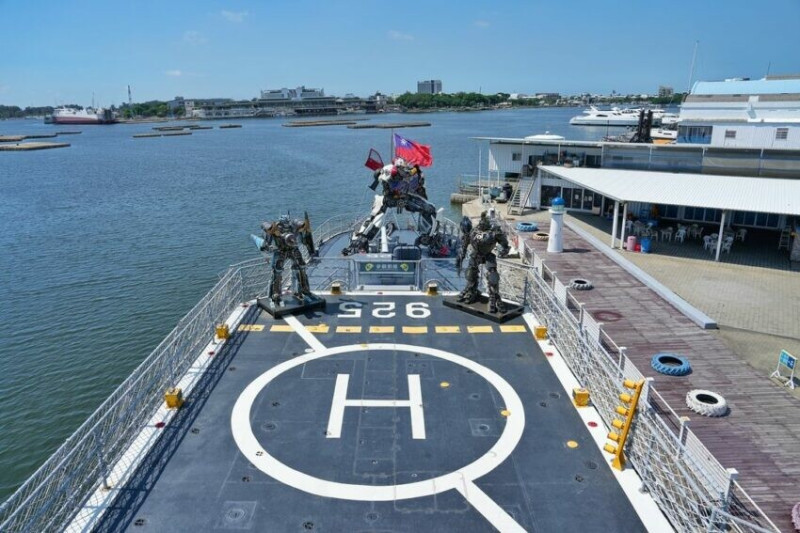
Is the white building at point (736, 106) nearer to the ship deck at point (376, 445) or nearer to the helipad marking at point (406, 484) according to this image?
the ship deck at point (376, 445)

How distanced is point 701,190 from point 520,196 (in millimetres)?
17634

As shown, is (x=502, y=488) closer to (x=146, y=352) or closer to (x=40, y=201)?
(x=146, y=352)

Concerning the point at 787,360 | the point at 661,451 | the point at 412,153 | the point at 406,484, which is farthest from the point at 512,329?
the point at 412,153

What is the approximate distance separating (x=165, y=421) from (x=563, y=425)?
367 inches

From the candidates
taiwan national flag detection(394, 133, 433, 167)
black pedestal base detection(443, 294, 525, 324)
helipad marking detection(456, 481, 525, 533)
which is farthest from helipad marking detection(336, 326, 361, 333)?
taiwan national flag detection(394, 133, 433, 167)

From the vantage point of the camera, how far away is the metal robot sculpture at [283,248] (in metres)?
16.7

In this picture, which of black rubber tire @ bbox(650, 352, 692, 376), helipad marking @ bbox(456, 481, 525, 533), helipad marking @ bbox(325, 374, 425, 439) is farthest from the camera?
black rubber tire @ bbox(650, 352, 692, 376)

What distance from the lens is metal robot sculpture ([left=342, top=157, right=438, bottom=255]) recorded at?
26.9m

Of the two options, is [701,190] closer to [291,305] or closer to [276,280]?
[291,305]

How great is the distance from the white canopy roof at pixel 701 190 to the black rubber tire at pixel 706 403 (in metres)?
18.5

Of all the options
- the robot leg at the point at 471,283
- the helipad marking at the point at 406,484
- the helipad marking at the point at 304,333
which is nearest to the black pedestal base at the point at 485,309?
the robot leg at the point at 471,283

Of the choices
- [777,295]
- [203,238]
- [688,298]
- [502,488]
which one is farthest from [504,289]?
[203,238]

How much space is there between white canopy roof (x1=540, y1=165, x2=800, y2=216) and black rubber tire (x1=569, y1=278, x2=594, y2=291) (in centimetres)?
874

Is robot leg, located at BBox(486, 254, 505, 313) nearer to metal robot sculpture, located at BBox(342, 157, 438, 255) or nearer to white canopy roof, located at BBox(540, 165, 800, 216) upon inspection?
metal robot sculpture, located at BBox(342, 157, 438, 255)
